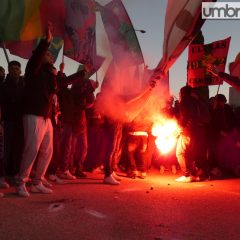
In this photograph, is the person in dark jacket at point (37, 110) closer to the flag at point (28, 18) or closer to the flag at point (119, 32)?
the flag at point (28, 18)

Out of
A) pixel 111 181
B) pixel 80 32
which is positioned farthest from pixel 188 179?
pixel 80 32

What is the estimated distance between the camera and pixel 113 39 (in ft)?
29.8

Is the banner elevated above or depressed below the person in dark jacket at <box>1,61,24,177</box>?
above

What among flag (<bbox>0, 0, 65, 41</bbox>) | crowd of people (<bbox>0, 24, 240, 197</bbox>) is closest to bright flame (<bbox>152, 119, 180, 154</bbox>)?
crowd of people (<bbox>0, 24, 240, 197</bbox>)

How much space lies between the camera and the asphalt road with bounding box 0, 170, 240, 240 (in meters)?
4.30

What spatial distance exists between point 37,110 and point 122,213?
197cm

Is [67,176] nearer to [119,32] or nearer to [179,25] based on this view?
[119,32]

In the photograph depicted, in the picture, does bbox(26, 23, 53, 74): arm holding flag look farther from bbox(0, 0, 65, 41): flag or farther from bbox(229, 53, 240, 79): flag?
bbox(229, 53, 240, 79): flag

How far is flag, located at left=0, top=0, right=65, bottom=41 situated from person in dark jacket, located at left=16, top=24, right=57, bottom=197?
2138 millimetres

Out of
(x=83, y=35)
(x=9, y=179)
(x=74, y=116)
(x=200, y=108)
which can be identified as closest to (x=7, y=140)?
(x=9, y=179)

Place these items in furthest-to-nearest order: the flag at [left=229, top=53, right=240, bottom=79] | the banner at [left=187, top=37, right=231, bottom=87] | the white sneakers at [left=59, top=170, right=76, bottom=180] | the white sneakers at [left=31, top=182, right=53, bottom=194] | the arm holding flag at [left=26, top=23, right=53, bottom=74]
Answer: the flag at [left=229, top=53, right=240, bottom=79] < the banner at [left=187, top=37, right=231, bottom=87] < the white sneakers at [left=59, top=170, right=76, bottom=180] < the white sneakers at [left=31, top=182, right=53, bottom=194] < the arm holding flag at [left=26, top=23, right=53, bottom=74]

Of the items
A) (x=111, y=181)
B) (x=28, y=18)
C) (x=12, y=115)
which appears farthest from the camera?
(x=28, y=18)

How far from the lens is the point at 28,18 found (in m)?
8.50

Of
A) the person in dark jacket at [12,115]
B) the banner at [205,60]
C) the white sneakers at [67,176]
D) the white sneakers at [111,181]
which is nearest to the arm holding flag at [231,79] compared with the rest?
the banner at [205,60]
